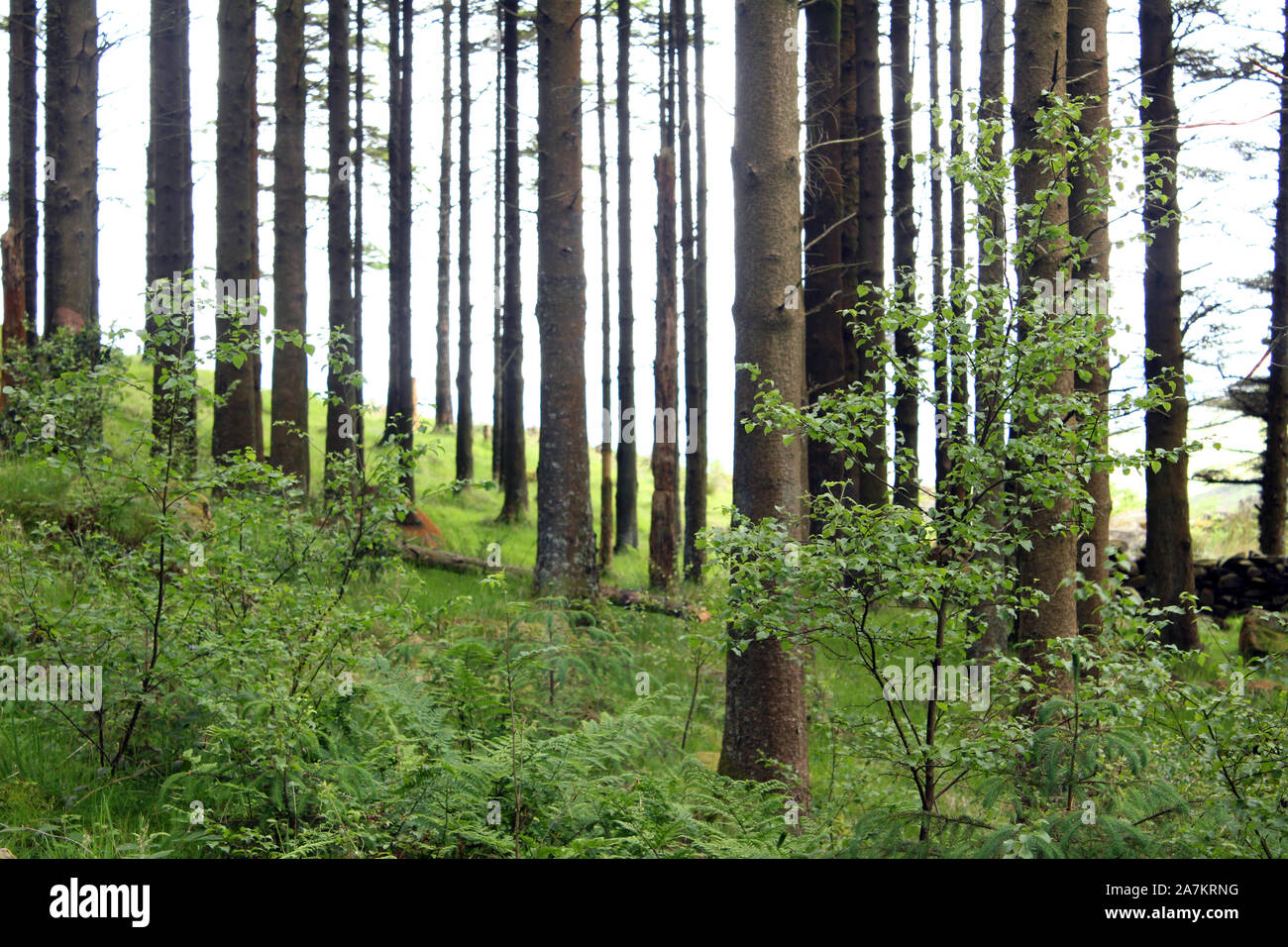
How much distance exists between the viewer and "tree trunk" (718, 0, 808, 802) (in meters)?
6.95

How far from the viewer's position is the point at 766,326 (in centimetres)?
717

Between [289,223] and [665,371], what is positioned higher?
[289,223]

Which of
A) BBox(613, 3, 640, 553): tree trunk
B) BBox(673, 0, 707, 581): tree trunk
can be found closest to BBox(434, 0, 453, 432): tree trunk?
BBox(613, 3, 640, 553): tree trunk

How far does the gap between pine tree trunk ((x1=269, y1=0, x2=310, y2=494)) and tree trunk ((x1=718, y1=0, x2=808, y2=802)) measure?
32.0 ft

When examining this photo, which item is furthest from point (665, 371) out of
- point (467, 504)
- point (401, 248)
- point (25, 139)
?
point (25, 139)

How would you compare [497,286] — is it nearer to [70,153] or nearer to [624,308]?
[624,308]

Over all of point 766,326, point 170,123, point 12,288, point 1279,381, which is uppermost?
point 170,123

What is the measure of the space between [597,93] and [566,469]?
1334cm

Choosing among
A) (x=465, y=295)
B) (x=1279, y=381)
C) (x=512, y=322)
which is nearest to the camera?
(x=1279, y=381)

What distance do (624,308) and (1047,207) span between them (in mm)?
12998

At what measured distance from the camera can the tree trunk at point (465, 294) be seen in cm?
2166

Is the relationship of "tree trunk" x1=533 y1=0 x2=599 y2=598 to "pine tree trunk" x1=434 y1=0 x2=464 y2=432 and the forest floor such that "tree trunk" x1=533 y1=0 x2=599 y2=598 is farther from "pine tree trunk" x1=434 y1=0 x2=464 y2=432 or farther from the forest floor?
"pine tree trunk" x1=434 y1=0 x2=464 y2=432

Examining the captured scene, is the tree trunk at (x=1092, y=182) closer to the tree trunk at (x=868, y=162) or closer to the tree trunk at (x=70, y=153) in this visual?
the tree trunk at (x=868, y=162)

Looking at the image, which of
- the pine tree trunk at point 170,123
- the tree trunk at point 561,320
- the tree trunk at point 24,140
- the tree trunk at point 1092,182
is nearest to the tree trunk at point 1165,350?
the tree trunk at point 1092,182
